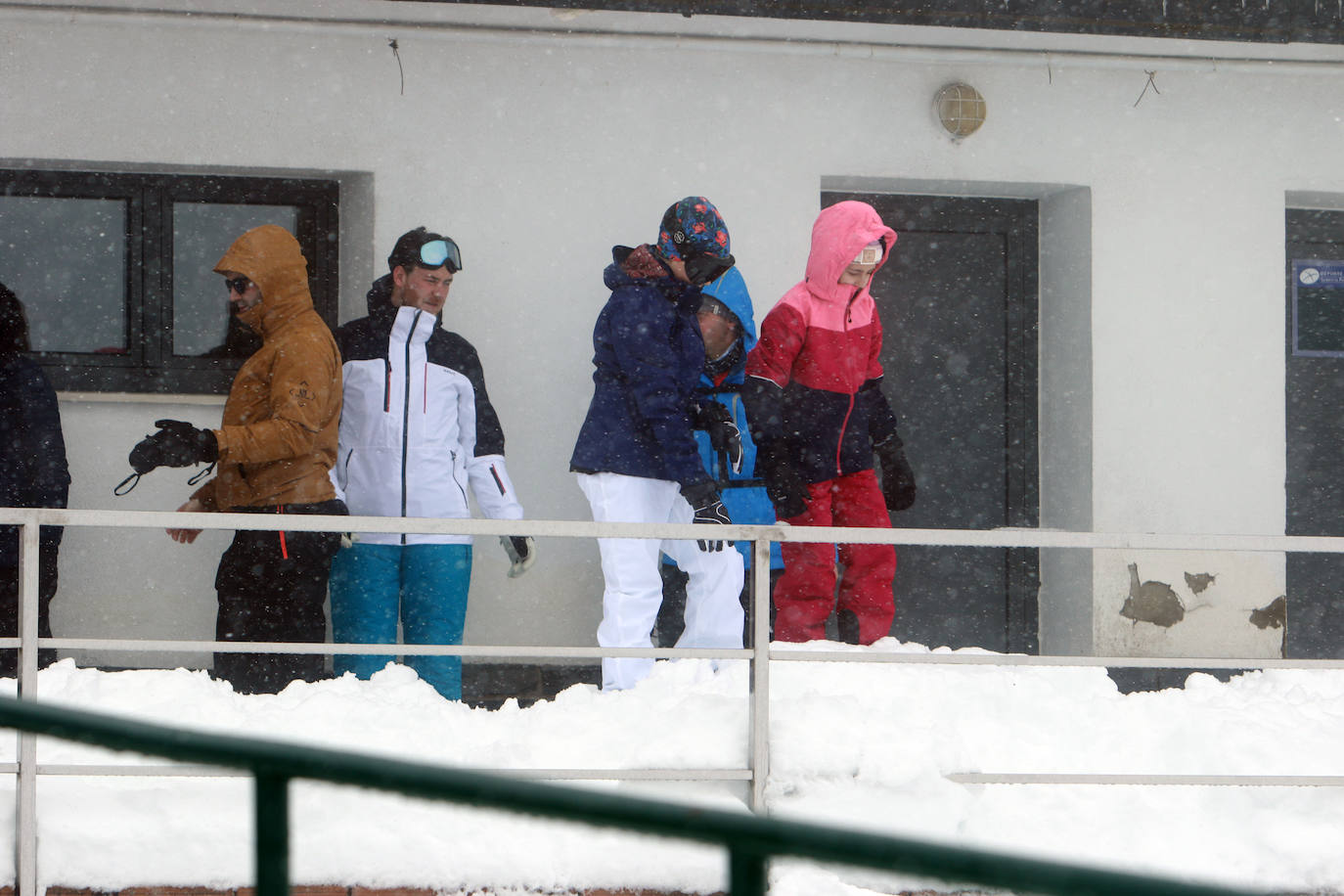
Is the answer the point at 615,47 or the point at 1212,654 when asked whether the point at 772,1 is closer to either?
the point at 615,47

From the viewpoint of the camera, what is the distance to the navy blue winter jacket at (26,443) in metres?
4.38

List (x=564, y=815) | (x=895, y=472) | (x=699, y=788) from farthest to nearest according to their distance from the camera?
(x=895, y=472) → (x=699, y=788) → (x=564, y=815)

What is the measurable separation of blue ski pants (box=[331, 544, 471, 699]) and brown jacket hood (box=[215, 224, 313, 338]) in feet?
2.64

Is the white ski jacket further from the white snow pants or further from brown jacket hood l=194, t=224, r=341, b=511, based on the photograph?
the white snow pants

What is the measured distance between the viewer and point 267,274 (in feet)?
13.7

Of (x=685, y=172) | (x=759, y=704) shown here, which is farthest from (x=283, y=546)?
(x=685, y=172)

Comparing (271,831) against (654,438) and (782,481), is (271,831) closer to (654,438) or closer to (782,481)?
(654,438)

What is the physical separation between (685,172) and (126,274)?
2.43 m

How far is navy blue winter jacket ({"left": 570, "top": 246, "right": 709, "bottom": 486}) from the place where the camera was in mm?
4223

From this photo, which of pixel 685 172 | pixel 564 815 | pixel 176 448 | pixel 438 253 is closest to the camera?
pixel 564 815

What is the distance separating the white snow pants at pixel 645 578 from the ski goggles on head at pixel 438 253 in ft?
2.92

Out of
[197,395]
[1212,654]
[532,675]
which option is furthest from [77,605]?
[1212,654]

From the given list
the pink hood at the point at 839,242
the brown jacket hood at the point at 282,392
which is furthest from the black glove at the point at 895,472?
the brown jacket hood at the point at 282,392

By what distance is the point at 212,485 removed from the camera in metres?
4.28
